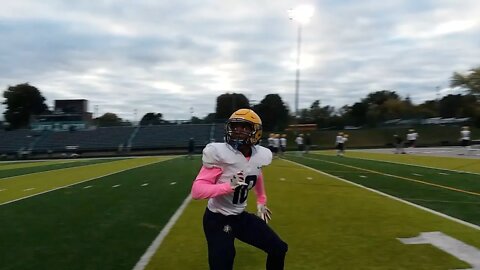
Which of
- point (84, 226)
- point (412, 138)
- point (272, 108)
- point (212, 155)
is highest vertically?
point (272, 108)

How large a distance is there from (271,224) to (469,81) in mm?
78130

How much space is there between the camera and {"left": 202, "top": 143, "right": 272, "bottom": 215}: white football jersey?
4.26 metres

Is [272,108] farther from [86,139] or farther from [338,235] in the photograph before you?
[338,235]

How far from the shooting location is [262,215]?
4.85 meters

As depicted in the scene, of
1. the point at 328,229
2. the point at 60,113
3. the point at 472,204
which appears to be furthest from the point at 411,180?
the point at 60,113

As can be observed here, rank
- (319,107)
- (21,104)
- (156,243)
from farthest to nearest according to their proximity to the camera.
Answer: (319,107)
(21,104)
(156,243)

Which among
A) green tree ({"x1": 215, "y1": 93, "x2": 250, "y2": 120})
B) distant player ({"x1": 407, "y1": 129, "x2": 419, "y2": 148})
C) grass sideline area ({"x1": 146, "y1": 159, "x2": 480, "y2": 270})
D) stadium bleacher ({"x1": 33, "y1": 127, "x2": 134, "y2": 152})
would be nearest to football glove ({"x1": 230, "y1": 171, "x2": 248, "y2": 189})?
Result: grass sideline area ({"x1": 146, "y1": 159, "x2": 480, "y2": 270})

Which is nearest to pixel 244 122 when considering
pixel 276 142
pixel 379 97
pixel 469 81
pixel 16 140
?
pixel 276 142

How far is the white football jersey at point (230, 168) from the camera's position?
4258mm

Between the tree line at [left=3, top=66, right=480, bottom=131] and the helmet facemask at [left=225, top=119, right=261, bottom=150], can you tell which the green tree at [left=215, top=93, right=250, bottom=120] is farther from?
the helmet facemask at [left=225, top=119, right=261, bottom=150]

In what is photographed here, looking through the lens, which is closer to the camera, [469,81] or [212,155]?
[212,155]

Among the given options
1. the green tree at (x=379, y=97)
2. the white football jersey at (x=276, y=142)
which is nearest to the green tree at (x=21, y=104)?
the green tree at (x=379, y=97)

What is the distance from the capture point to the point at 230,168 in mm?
4309

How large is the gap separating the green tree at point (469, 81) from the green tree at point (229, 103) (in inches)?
1569
